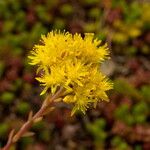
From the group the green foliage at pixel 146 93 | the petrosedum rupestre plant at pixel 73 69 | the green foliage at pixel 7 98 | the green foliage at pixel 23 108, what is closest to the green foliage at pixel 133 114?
the green foliage at pixel 146 93

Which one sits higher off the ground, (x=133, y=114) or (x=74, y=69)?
(x=133, y=114)

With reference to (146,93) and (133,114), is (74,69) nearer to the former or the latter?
(133,114)

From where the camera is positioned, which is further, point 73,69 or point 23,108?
point 23,108

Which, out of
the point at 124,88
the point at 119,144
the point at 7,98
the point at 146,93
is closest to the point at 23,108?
the point at 7,98

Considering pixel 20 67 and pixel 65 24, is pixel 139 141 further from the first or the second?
pixel 65 24

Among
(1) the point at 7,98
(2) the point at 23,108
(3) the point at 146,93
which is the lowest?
(2) the point at 23,108

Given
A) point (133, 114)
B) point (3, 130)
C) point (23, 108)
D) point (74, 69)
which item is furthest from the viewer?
point (133, 114)

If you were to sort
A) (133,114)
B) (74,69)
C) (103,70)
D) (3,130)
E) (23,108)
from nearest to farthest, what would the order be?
(74,69), (3,130), (23,108), (133,114), (103,70)
